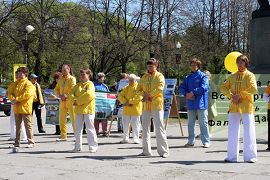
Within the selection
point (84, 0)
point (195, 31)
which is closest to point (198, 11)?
point (195, 31)

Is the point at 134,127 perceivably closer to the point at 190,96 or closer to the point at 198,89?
the point at 190,96

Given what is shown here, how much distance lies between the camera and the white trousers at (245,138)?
9242mm

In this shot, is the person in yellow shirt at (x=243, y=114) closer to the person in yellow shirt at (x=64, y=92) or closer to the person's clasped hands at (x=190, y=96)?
the person's clasped hands at (x=190, y=96)

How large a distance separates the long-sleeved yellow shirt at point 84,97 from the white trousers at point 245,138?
3137mm

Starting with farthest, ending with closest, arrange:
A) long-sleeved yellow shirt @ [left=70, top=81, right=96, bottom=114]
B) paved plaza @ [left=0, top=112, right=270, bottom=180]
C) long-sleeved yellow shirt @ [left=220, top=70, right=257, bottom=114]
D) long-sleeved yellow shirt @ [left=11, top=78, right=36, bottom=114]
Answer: long-sleeved yellow shirt @ [left=11, top=78, right=36, bottom=114] → long-sleeved yellow shirt @ [left=70, top=81, right=96, bottom=114] → long-sleeved yellow shirt @ [left=220, top=70, right=257, bottom=114] → paved plaza @ [left=0, top=112, right=270, bottom=180]

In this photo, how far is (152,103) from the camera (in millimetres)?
10008

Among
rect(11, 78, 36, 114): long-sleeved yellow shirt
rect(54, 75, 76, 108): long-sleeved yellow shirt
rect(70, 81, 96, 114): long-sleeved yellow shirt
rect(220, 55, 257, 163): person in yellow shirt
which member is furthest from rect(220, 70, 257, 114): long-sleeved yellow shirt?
rect(54, 75, 76, 108): long-sleeved yellow shirt

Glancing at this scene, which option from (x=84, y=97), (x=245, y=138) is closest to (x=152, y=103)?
(x=84, y=97)

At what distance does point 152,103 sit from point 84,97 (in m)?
1.66

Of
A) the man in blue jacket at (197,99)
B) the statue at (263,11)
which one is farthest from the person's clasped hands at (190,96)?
the statue at (263,11)

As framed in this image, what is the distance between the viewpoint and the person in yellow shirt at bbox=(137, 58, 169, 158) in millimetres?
9992

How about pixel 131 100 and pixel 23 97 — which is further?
pixel 131 100

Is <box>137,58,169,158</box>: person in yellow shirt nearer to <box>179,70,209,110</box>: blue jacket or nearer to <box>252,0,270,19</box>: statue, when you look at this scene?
A: <box>179,70,209,110</box>: blue jacket

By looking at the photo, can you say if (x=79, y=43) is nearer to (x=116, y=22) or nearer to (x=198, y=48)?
(x=116, y=22)
